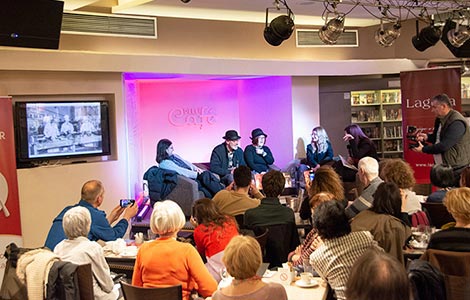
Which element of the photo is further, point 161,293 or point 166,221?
point 166,221

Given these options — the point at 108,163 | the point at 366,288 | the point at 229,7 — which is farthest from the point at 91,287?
the point at 229,7

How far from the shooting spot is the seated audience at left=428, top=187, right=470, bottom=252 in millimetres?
3998

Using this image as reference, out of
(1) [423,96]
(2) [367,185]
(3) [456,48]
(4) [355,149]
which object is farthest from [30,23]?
(3) [456,48]

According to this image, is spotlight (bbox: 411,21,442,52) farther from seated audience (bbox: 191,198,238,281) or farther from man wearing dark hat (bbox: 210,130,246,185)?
seated audience (bbox: 191,198,238,281)

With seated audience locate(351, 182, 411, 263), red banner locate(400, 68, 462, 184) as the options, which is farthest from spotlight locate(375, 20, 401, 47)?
seated audience locate(351, 182, 411, 263)

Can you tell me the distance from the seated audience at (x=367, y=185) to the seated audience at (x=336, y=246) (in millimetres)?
1552

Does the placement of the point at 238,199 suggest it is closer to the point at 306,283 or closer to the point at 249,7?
the point at 306,283

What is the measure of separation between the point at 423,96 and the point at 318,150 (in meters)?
2.02

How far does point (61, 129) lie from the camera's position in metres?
8.34

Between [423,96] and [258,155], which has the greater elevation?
[423,96]

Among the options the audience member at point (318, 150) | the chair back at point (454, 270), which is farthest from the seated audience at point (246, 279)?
the audience member at point (318, 150)

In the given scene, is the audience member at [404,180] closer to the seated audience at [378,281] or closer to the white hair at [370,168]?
the white hair at [370,168]

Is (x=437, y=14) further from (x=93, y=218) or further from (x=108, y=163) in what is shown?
(x=93, y=218)

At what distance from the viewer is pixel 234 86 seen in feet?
40.2
